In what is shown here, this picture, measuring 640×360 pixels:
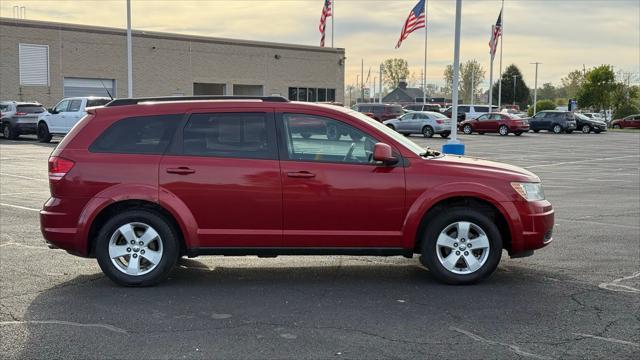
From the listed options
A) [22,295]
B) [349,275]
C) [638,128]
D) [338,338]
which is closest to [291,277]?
[349,275]

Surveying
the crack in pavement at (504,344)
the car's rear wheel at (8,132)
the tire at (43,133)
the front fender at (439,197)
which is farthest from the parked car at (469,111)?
the crack in pavement at (504,344)

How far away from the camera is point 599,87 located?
6862 centimetres

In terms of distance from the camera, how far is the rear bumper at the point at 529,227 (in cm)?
665

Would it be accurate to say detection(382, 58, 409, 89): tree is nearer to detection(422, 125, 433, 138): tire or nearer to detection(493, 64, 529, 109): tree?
detection(493, 64, 529, 109): tree

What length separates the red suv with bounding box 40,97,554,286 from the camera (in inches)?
256

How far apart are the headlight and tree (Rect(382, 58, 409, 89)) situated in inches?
Result: 4541

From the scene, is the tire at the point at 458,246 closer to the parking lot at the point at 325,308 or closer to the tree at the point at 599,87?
the parking lot at the point at 325,308

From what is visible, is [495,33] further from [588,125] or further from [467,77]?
[467,77]

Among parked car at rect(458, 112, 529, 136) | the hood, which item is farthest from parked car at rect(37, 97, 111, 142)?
parked car at rect(458, 112, 529, 136)

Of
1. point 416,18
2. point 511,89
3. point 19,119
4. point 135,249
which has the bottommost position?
point 135,249

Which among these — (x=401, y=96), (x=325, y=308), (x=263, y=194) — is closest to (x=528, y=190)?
(x=325, y=308)

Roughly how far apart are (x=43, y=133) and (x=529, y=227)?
25.5 m

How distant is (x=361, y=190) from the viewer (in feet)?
21.4

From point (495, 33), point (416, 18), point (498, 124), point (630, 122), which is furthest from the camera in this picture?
point (630, 122)
